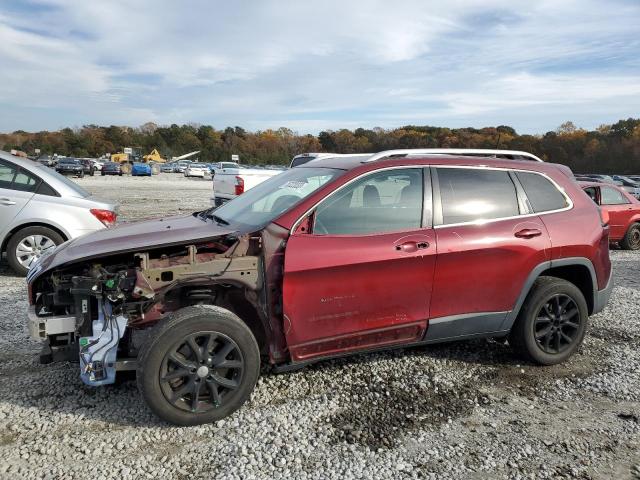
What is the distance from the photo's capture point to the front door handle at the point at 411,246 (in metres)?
3.58

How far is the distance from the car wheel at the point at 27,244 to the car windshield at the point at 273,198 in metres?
3.59

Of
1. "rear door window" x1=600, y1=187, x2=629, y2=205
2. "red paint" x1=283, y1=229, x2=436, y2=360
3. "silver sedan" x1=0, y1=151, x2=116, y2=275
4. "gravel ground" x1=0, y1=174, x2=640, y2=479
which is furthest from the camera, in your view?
"rear door window" x1=600, y1=187, x2=629, y2=205

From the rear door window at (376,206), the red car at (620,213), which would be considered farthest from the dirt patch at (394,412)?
the red car at (620,213)

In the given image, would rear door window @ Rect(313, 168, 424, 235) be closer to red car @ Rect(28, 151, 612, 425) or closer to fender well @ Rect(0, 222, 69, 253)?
red car @ Rect(28, 151, 612, 425)

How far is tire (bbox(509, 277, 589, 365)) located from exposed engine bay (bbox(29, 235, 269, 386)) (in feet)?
7.28

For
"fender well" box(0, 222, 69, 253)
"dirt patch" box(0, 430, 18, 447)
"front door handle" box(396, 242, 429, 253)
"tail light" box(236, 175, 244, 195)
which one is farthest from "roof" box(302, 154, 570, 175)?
"tail light" box(236, 175, 244, 195)

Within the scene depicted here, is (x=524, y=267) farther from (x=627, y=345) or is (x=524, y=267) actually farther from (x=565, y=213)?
(x=627, y=345)

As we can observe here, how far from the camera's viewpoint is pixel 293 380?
388 cm

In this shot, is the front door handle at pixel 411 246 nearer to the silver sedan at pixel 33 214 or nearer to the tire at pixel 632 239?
the silver sedan at pixel 33 214

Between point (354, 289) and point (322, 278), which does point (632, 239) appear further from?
point (322, 278)

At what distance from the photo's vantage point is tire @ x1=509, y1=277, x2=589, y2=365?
4.12m

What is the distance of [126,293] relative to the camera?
321cm

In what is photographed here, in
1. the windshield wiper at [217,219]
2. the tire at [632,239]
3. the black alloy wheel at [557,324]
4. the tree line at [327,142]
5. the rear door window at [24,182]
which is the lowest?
the tire at [632,239]

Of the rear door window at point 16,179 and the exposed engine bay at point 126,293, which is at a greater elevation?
the rear door window at point 16,179
